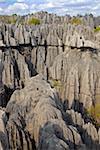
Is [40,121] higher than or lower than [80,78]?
higher

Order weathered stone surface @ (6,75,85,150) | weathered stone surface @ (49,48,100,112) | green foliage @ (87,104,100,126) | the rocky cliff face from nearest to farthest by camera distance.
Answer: weathered stone surface @ (6,75,85,150)
the rocky cliff face
green foliage @ (87,104,100,126)
weathered stone surface @ (49,48,100,112)

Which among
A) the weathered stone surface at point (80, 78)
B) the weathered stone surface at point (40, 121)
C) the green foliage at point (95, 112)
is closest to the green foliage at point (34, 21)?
the weathered stone surface at point (80, 78)

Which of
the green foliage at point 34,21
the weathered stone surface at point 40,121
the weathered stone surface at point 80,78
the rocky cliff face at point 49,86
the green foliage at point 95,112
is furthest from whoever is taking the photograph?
the green foliage at point 34,21

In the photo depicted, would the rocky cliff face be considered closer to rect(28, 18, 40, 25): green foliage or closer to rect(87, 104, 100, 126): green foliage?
rect(87, 104, 100, 126): green foliage

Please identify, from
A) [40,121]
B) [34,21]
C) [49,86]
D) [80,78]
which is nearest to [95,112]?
[80,78]

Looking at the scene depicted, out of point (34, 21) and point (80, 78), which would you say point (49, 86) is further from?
point (34, 21)

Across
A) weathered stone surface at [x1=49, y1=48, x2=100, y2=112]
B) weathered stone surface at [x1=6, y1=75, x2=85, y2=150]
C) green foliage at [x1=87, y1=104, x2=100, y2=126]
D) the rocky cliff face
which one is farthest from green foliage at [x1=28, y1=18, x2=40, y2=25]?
weathered stone surface at [x1=6, y1=75, x2=85, y2=150]

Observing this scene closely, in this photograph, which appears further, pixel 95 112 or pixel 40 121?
pixel 95 112

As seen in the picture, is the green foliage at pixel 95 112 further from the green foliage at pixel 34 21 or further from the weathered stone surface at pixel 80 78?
the green foliage at pixel 34 21
